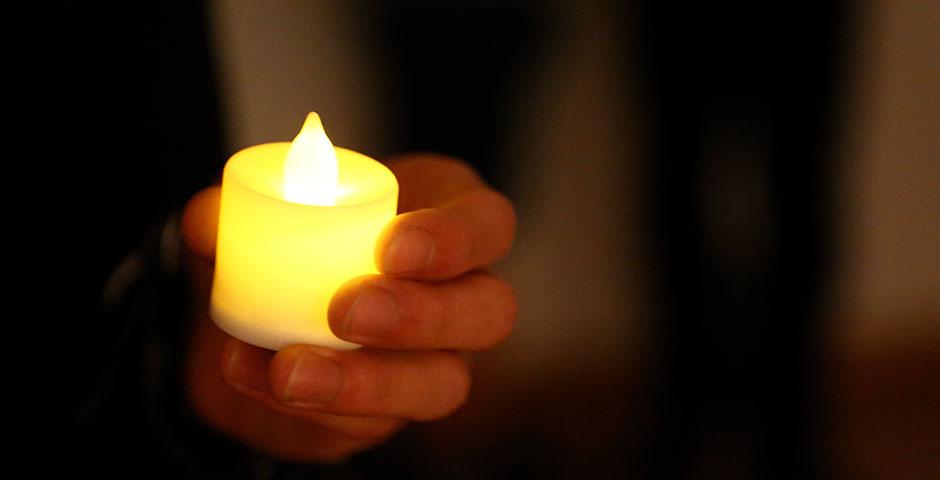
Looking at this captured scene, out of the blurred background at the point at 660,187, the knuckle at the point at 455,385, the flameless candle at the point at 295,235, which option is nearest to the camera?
the flameless candle at the point at 295,235

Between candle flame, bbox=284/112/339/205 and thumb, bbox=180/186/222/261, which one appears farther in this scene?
thumb, bbox=180/186/222/261

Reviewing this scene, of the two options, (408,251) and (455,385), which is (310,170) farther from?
(455,385)

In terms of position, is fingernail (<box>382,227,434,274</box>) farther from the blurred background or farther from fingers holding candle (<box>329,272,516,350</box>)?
the blurred background

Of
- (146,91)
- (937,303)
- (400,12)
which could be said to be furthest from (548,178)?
(146,91)

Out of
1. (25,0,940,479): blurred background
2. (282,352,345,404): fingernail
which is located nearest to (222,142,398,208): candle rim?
(282,352,345,404): fingernail

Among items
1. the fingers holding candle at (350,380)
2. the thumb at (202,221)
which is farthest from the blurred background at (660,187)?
the fingers holding candle at (350,380)

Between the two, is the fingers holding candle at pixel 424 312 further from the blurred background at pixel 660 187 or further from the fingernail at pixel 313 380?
the blurred background at pixel 660 187
